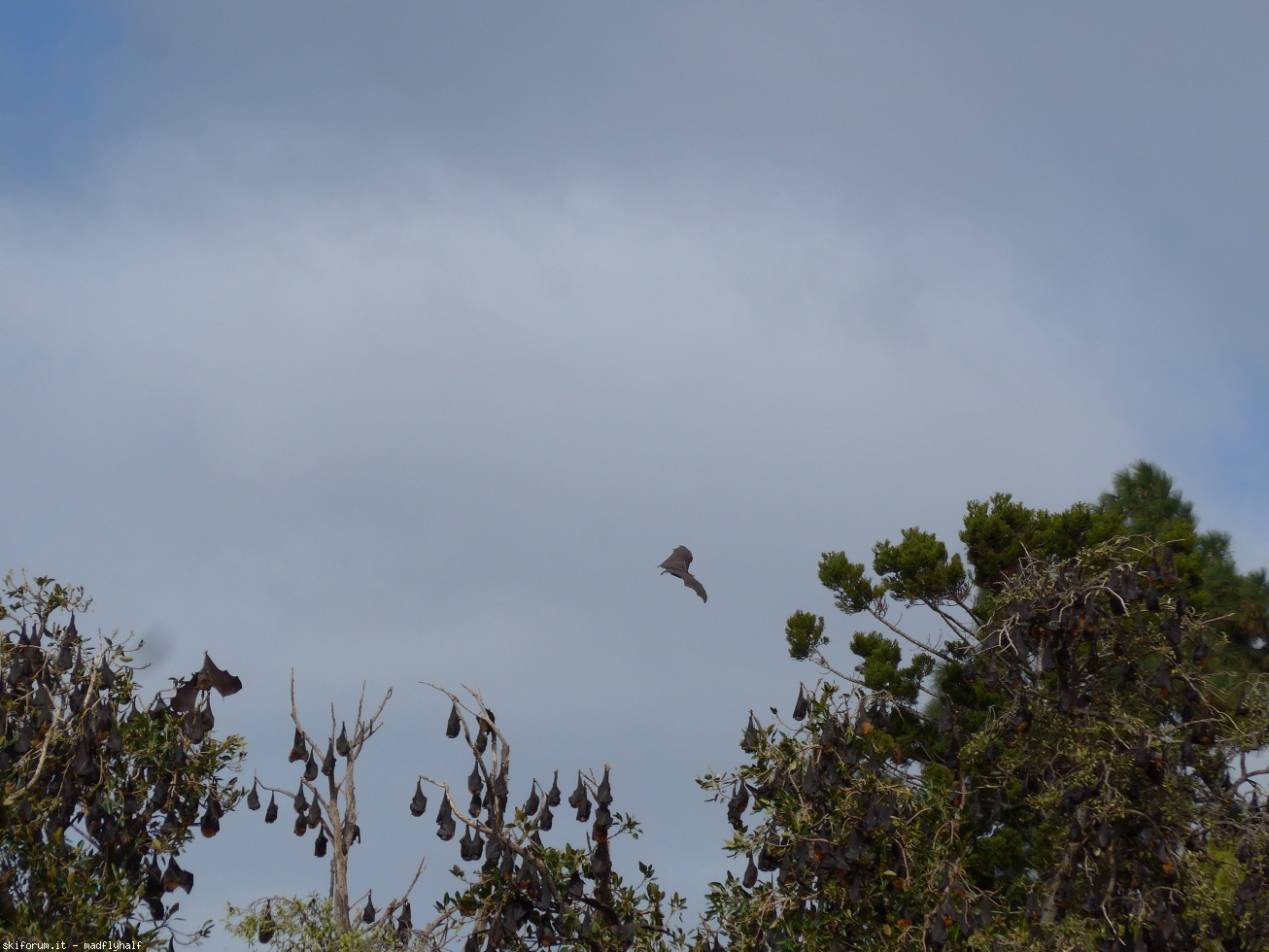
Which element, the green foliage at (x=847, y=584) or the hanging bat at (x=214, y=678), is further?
the green foliage at (x=847, y=584)

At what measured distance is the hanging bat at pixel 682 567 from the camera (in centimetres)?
1327

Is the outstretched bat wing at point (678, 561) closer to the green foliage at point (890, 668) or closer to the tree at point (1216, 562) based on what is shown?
the green foliage at point (890, 668)

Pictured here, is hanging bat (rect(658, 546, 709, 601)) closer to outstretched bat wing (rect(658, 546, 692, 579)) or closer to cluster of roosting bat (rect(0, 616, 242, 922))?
outstretched bat wing (rect(658, 546, 692, 579))

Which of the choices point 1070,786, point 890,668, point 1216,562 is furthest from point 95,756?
point 1216,562

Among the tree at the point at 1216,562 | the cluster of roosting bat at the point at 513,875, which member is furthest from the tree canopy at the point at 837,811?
the tree at the point at 1216,562

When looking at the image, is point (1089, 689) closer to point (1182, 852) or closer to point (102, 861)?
point (1182, 852)

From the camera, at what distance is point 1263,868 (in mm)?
12602

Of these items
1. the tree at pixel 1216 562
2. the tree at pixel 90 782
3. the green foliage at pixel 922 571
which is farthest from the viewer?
the tree at pixel 1216 562

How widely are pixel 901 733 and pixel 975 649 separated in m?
4.88

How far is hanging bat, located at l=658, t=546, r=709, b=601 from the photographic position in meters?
13.3

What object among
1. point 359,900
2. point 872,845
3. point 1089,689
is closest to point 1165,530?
point 1089,689

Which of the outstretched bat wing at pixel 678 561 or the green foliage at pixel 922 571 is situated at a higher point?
the green foliage at pixel 922 571

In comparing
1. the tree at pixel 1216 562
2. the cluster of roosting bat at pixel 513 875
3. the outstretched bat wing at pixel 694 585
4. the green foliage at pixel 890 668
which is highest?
the tree at pixel 1216 562

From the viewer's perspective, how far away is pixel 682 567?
13555mm
